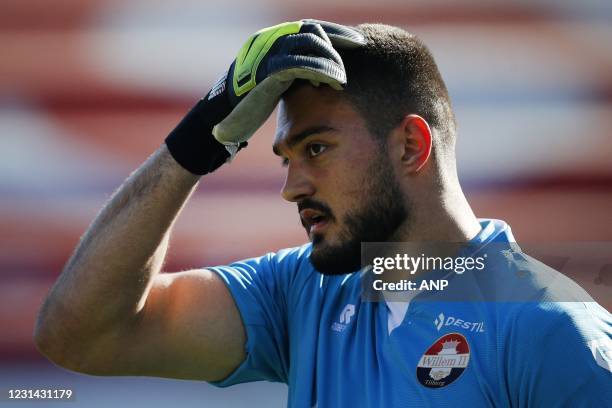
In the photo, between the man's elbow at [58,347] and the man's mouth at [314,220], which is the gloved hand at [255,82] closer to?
the man's mouth at [314,220]

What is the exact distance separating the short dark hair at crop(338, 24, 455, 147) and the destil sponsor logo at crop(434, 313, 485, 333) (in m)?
0.44

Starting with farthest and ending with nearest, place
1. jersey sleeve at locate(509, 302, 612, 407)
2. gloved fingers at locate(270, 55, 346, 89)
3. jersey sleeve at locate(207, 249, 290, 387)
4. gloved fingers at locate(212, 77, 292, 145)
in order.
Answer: jersey sleeve at locate(207, 249, 290, 387), gloved fingers at locate(212, 77, 292, 145), gloved fingers at locate(270, 55, 346, 89), jersey sleeve at locate(509, 302, 612, 407)

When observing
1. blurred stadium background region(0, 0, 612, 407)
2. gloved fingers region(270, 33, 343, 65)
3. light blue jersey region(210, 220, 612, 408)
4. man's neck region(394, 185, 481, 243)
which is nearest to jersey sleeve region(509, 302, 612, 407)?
light blue jersey region(210, 220, 612, 408)

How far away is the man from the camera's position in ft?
6.29

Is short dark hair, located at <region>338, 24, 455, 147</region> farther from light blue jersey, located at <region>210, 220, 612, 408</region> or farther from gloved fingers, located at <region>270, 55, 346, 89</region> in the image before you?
light blue jersey, located at <region>210, 220, 612, 408</region>

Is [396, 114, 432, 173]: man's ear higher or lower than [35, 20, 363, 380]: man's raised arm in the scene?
higher

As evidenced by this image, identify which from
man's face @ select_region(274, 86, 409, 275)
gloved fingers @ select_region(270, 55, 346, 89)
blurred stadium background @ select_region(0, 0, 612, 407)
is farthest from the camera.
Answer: blurred stadium background @ select_region(0, 0, 612, 407)

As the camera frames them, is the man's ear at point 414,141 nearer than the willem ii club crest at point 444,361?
No

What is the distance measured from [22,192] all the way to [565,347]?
1701mm

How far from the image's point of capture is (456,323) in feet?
6.24

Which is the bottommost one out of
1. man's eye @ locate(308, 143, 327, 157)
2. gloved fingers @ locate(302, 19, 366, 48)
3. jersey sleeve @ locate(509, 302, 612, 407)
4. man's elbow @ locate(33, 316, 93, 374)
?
jersey sleeve @ locate(509, 302, 612, 407)

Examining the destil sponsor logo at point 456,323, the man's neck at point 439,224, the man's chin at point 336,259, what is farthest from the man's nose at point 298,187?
the destil sponsor logo at point 456,323

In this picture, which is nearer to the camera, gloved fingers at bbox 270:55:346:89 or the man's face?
gloved fingers at bbox 270:55:346:89

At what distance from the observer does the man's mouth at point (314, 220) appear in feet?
6.78
